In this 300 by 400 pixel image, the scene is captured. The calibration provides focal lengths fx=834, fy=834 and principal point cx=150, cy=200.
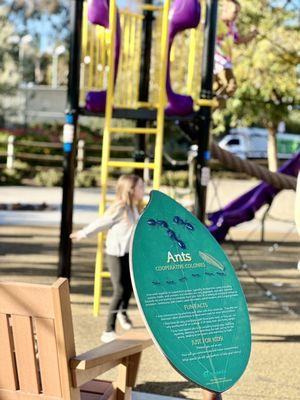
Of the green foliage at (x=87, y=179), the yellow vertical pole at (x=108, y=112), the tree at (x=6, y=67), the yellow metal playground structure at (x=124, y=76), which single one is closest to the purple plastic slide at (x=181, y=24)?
the yellow metal playground structure at (x=124, y=76)

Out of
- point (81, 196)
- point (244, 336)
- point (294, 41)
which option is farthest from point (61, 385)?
point (81, 196)

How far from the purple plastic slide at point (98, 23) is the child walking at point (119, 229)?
4.02 ft

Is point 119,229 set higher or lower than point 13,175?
higher

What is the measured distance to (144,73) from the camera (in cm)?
905

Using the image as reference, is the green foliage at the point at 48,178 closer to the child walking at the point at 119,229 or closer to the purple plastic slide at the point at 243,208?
the purple plastic slide at the point at 243,208

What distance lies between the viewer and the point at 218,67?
34.1 ft

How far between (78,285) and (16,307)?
5326mm

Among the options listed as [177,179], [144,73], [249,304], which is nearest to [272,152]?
[177,179]

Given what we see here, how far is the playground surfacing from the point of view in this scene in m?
5.69

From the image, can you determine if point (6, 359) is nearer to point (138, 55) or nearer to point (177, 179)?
point (138, 55)

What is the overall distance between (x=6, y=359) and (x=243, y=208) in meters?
8.49

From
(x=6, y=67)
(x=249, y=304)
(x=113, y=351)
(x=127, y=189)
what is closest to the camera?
(x=113, y=351)

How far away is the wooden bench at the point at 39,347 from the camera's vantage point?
3.65 m

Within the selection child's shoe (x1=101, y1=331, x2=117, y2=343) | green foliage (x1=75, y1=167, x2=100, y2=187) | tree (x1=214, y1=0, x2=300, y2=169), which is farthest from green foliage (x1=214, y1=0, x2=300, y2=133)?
child's shoe (x1=101, y1=331, x2=117, y2=343)
